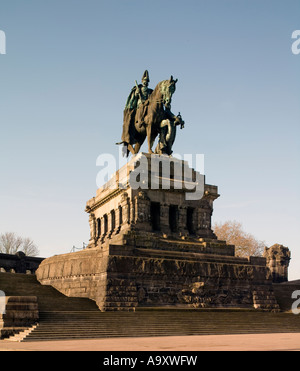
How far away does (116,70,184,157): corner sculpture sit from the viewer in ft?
105

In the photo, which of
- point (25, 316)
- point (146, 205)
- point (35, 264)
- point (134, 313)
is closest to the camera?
point (25, 316)

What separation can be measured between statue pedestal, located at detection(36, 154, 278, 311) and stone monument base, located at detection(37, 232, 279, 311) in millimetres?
46

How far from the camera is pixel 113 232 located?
3030 centimetres

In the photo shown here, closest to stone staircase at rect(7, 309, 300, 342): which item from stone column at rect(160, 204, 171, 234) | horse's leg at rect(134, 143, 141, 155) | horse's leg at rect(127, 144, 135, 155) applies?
stone column at rect(160, 204, 171, 234)

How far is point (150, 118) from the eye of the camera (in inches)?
1264

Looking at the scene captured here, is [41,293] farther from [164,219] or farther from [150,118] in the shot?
[150,118]

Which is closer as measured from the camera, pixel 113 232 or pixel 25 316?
pixel 25 316

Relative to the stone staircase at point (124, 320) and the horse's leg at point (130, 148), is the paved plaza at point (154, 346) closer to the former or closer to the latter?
the stone staircase at point (124, 320)

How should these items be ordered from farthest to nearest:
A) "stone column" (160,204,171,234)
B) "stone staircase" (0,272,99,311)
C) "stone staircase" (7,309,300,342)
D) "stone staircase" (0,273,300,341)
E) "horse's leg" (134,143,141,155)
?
"horse's leg" (134,143,141,155)
"stone column" (160,204,171,234)
"stone staircase" (0,272,99,311)
"stone staircase" (0,273,300,341)
"stone staircase" (7,309,300,342)

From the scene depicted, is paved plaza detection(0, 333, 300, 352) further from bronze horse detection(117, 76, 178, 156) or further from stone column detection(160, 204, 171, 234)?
bronze horse detection(117, 76, 178, 156)

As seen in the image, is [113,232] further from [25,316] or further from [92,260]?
[25,316]
